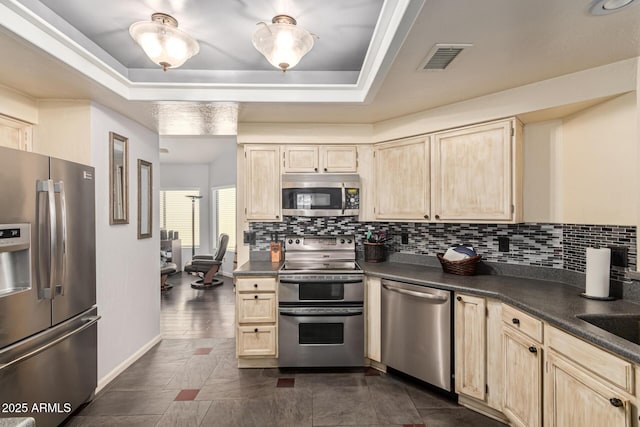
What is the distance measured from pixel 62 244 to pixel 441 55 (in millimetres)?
2527

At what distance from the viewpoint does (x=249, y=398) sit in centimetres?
256

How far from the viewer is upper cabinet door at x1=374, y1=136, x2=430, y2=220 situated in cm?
300

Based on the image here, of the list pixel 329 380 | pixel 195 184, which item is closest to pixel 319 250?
pixel 329 380

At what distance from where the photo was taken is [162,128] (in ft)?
11.3

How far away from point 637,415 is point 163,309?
16.5 ft

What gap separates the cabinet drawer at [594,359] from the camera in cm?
132

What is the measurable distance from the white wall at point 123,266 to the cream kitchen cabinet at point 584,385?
3042mm

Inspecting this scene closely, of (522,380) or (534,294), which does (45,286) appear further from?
(534,294)

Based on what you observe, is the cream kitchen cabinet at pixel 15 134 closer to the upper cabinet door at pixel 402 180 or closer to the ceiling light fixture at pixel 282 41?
the ceiling light fixture at pixel 282 41

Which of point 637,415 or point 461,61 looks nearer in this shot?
point 637,415

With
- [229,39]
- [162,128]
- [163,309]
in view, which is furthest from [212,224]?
[229,39]

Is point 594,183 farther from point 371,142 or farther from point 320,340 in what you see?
point 320,340

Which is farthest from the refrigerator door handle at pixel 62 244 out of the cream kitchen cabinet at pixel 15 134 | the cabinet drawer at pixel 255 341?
the cabinet drawer at pixel 255 341

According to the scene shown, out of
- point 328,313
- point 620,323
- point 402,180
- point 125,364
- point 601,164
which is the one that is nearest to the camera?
point 620,323
